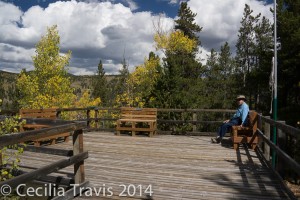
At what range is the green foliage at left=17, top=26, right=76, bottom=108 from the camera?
938 inches

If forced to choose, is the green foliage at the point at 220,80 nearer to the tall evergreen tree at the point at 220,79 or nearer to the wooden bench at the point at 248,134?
the tall evergreen tree at the point at 220,79

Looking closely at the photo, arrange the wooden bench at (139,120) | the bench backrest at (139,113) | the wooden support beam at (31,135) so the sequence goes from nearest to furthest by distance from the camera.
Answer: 1. the wooden support beam at (31,135)
2. the wooden bench at (139,120)
3. the bench backrest at (139,113)

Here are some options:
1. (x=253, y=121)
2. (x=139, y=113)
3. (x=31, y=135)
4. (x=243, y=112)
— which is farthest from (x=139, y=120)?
(x=31, y=135)

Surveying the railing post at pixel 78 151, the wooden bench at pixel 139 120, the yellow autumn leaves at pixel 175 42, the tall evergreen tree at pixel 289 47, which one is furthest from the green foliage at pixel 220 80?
the railing post at pixel 78 151

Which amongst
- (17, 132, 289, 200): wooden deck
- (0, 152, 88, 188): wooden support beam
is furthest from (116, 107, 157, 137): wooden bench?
(0, 152, 88, 188): wooden support beam

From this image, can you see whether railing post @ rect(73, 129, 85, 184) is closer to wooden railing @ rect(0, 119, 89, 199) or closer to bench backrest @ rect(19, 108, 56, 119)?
wooden railing @ rect(0, 119, 89, 199)

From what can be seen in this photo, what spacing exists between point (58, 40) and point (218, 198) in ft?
74.3

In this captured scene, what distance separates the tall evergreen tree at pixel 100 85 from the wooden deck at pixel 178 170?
52725mm

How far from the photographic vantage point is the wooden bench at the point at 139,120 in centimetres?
1088

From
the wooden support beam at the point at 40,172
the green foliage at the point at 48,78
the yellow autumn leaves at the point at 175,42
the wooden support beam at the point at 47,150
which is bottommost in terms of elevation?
the wooden support beam at the point at 40,172

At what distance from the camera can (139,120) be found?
35.9ft

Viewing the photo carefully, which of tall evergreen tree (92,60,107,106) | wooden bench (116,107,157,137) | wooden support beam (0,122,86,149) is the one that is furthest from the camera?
tall evergreen tree (92,60,107,106)

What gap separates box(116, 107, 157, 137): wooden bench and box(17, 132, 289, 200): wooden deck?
147 centimetres

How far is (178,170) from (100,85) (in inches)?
2243
